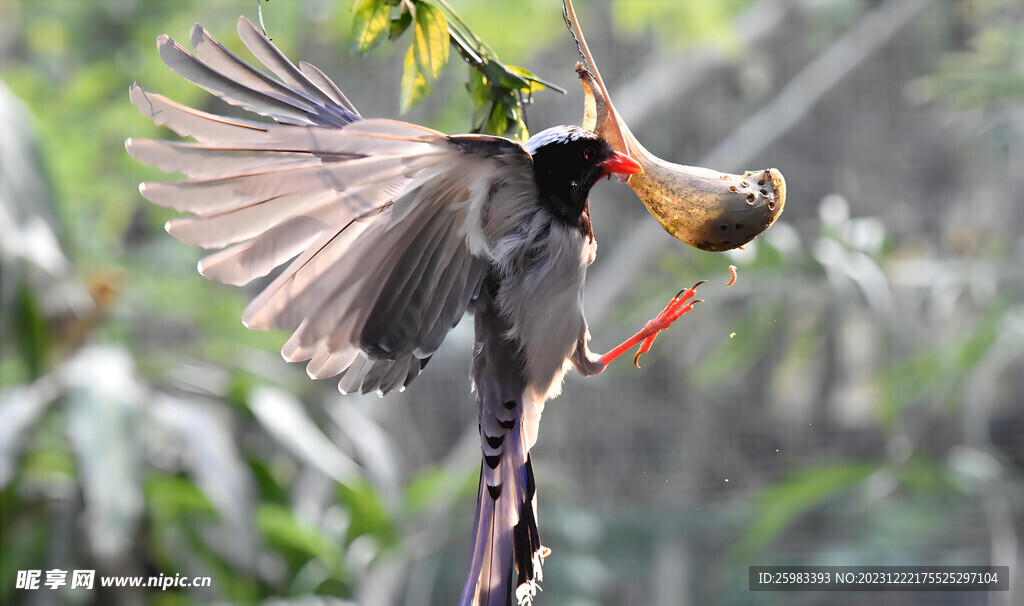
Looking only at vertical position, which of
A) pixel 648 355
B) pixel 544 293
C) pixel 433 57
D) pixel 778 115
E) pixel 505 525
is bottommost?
pixel 505 525

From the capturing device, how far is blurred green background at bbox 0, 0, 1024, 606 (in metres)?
1.65

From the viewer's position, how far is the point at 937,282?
78.1 inches

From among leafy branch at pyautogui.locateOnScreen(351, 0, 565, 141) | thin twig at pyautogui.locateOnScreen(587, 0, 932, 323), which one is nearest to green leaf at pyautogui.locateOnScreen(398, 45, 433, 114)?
leafy branch at pyautogui.locateOnScreen(351, 0, 565, 141)

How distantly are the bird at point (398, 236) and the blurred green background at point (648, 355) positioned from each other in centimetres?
94

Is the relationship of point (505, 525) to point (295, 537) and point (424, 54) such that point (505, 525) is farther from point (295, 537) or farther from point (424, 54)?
point (295, 537)

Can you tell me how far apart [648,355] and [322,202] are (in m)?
1.23

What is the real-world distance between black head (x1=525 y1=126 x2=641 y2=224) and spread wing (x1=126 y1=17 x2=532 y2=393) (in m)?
0.03

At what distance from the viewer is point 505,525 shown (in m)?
0.69

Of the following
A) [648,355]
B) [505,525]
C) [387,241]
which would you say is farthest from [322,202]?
[648,355]

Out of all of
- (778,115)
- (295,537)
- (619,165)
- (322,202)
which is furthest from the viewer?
(778,115)

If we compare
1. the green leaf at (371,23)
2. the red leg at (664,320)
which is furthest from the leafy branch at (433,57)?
the red leg at (664,320)

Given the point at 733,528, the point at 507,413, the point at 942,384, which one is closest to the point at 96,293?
the point at 507,413

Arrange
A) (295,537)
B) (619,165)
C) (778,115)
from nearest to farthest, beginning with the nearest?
(619,165), (295,537), (778,115)

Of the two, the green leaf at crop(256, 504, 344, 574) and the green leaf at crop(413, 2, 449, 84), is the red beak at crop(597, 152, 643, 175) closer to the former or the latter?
the green leaf at crop(413, 2, 449, 84)
